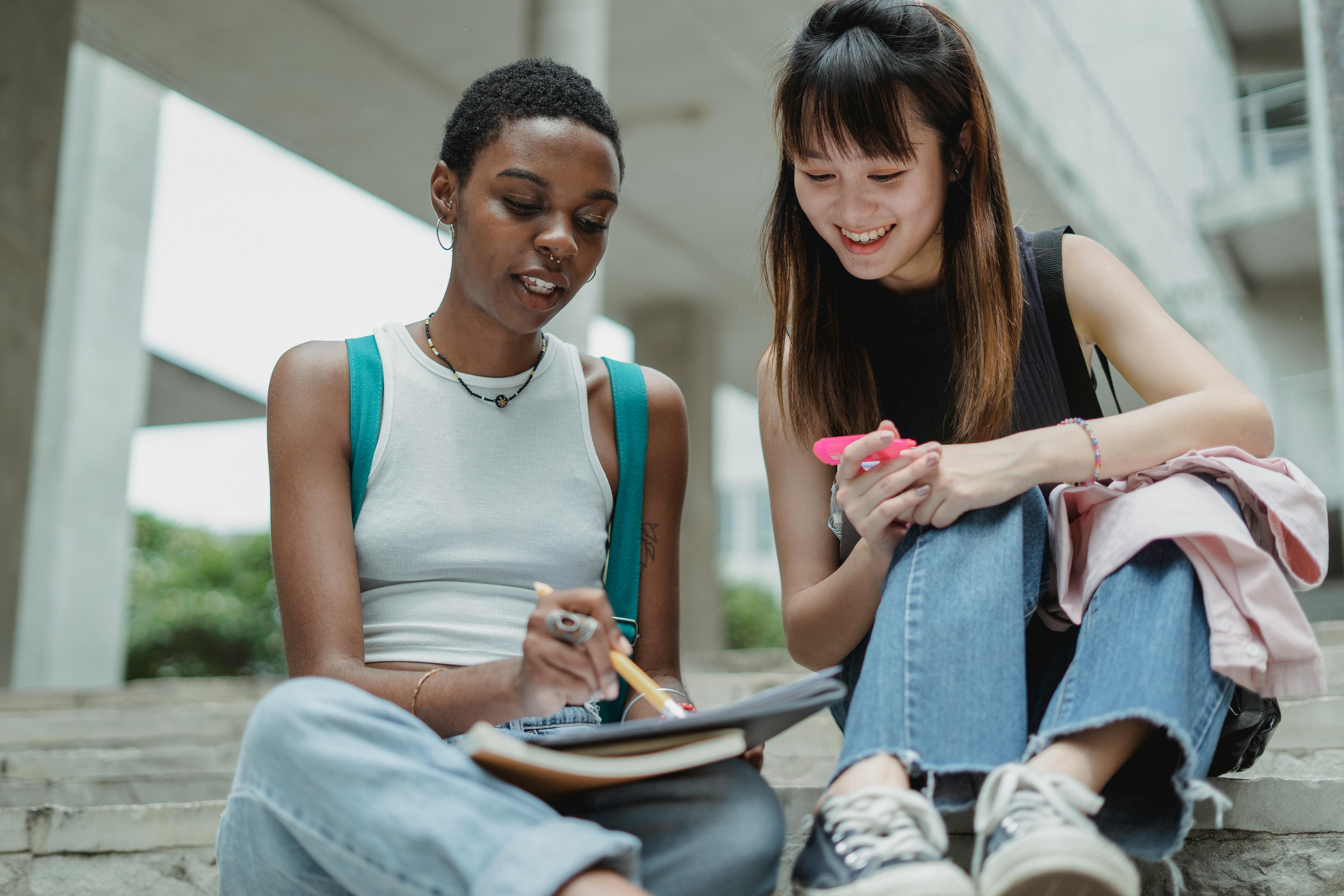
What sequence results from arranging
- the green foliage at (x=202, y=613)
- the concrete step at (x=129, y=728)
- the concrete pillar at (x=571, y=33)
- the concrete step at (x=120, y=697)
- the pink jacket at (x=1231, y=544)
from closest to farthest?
the pink jacket at (x=1231, y=544) → the concrete step at (x=129, y=728) → the concrete step at (x=120, y=697) → the concrete pillar at (x=571, y=33) → the green foliage at (x=202, y=613)

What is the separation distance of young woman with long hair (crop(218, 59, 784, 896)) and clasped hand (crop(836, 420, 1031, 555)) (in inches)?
14.0

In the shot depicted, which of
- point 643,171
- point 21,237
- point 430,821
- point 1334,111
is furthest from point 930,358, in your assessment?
point 643,171

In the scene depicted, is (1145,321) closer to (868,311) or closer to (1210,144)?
(868,311)

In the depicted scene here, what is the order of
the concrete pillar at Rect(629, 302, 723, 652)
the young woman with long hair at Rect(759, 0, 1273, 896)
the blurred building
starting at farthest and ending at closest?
Result: 1. the concrete pillar at Rect(629, 302, 723, 652)
2. the blurred building
3. the young woman with long hair at Rect(759, 0, 1273, 896)

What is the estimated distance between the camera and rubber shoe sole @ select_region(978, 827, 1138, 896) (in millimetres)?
1056

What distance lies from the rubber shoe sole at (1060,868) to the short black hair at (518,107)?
3.93 ft

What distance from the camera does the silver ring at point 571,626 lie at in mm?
1232

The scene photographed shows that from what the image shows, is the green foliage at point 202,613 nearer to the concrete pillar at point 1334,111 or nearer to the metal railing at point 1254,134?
the metal railing at point 1254,134

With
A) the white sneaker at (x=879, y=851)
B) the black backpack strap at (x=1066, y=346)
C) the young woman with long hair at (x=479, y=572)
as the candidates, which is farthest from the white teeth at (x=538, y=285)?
the white sneaker at (x=879, y=851)

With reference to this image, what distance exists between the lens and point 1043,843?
1.06 meters

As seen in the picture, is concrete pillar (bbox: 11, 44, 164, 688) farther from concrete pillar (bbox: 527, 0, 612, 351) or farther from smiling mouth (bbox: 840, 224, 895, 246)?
smiling mouth (bbox: 840, 224, 895, 246)

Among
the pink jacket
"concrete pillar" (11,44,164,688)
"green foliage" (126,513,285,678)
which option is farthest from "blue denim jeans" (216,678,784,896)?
"green foliage" (126,513,285,678)

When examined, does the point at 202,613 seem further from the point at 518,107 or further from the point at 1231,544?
the point at 1231,544

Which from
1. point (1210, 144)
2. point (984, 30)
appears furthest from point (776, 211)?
point (1210, 144)
